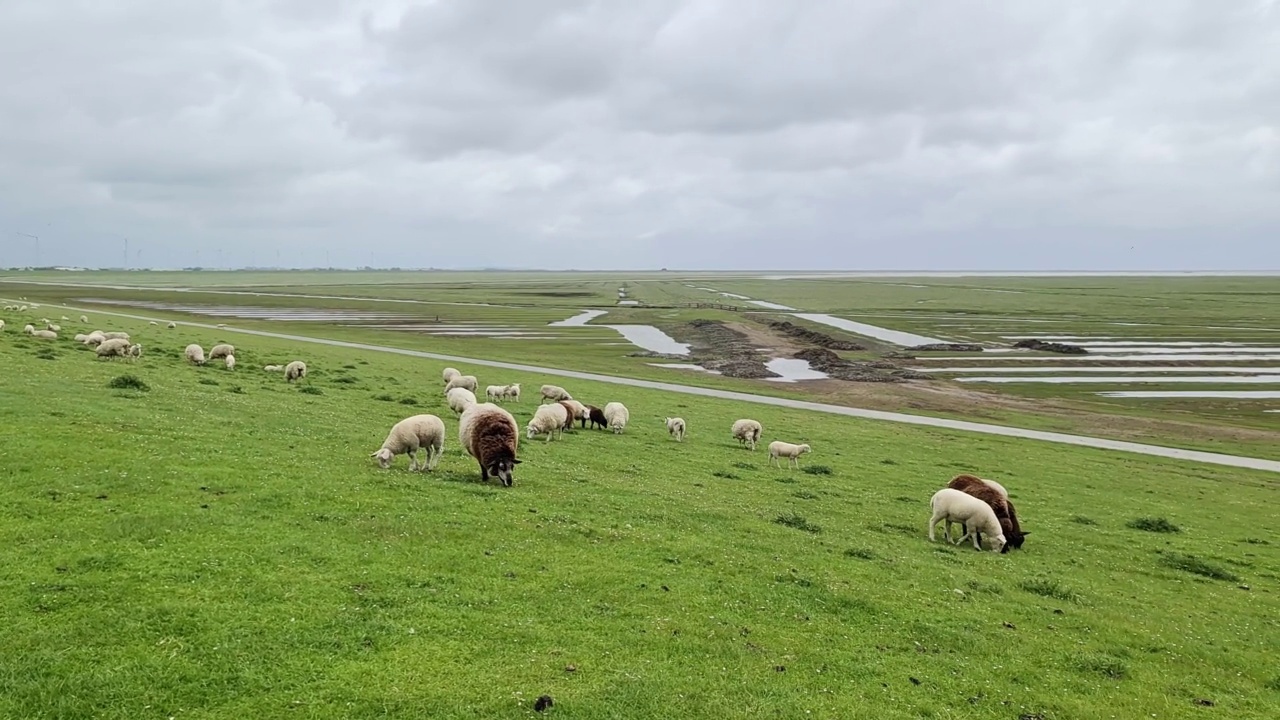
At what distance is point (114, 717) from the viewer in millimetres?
7211

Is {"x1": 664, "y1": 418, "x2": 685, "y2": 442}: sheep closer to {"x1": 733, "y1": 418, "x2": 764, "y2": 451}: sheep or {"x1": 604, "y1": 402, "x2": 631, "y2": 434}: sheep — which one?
{"x1": 604, "y1": 402, "x2": 631, "y2": 434}: sheep

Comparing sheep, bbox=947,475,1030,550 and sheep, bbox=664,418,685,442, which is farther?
sheep, bbox=664,418,685,442

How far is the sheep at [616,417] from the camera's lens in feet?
100

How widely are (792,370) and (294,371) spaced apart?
154 ft

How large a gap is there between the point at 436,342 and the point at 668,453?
54.1 meters

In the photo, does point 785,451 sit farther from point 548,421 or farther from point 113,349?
point 113,349

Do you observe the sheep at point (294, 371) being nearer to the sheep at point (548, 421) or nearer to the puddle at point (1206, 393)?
the sheep at point (548, 421)

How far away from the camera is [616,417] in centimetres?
3073

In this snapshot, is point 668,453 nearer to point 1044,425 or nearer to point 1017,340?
point 1044,425

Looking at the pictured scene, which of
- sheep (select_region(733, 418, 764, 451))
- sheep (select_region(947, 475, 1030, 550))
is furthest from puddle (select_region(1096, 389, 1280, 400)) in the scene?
sheep (select_region(947, 475, 1030, 550))

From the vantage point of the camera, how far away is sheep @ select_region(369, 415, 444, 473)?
17.9 m

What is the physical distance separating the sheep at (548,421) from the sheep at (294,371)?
14.1 metres

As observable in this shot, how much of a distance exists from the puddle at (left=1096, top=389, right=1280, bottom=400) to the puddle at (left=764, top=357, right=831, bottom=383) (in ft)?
75.2


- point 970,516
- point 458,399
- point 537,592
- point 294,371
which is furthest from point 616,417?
point 537,592
